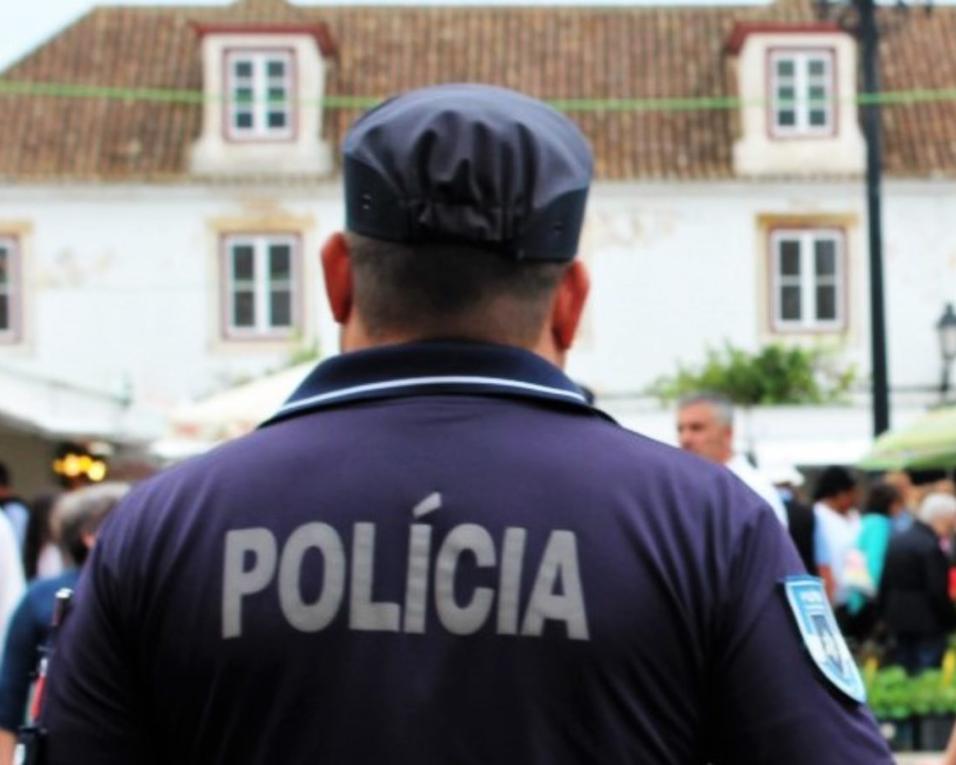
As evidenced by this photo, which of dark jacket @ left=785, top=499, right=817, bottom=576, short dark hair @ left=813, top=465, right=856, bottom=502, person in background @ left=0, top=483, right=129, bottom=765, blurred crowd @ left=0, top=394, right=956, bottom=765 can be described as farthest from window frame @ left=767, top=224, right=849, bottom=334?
person in background @ left=0, top=483, right=129, bottom=765

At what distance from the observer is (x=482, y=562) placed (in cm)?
236

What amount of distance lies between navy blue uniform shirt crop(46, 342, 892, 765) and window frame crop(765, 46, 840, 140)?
32.4m

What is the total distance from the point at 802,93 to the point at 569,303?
32581mm

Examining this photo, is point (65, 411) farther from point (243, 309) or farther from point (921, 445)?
point (921, 445)

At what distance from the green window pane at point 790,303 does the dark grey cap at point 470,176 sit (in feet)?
106

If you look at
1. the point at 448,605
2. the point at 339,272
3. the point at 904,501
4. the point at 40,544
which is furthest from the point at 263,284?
the point at 448,605

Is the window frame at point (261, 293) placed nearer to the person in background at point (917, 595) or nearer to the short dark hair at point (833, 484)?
the person in background at point (917, 595)

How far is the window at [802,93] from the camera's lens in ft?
113

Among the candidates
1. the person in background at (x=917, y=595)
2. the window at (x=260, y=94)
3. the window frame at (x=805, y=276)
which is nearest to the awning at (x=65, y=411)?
the window at (x=260, y=94)

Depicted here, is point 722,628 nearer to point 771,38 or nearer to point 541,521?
point 541,521

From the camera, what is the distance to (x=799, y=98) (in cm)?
3459

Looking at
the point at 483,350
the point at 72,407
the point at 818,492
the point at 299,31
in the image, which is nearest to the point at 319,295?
the point at 299,31

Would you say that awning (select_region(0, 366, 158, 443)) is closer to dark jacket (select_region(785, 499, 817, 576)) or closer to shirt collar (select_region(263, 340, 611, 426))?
dark jacket (select_region(785, 499, 817, 576))

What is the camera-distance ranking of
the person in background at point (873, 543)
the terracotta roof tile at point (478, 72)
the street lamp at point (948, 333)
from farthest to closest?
the terracotta roof tile at point (478, 72)
the street lamp at point (948, 333)
the person in background at point (873, 543)
